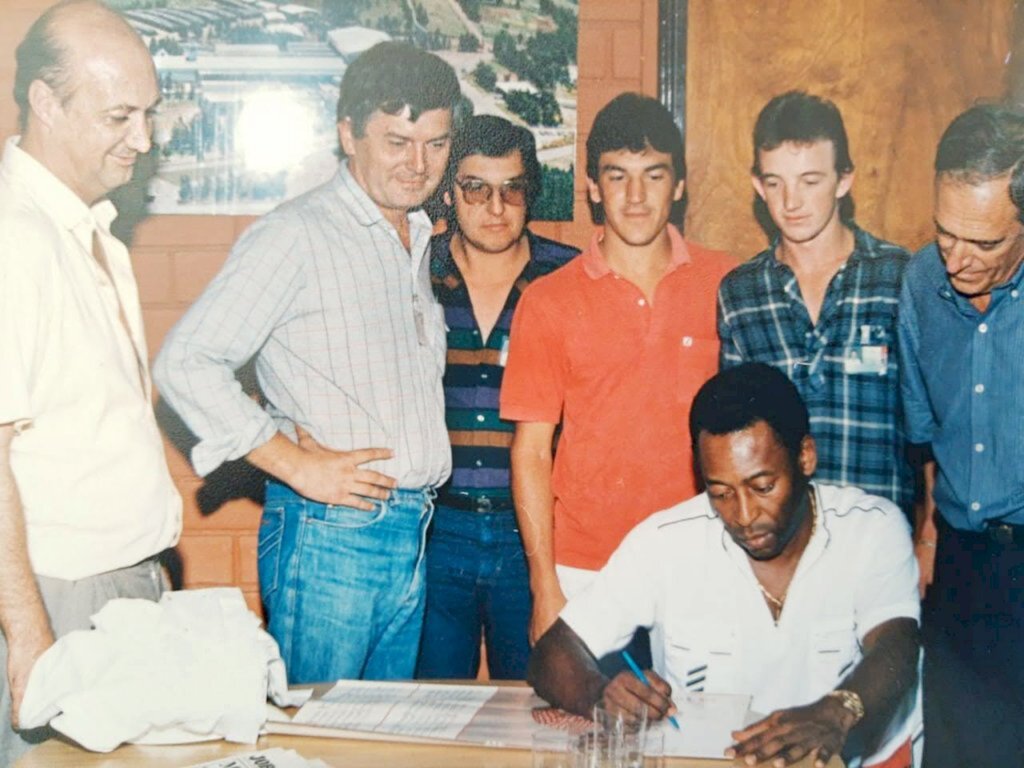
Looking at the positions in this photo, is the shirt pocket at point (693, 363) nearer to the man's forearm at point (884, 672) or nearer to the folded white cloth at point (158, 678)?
the man's forearm at point (884, 672)

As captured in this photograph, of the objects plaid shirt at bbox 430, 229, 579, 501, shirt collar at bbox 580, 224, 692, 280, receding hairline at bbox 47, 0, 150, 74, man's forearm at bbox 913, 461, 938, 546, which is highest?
receding hairline at bbox 47, 0, 150, 74

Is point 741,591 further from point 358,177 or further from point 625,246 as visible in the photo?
point 358,177

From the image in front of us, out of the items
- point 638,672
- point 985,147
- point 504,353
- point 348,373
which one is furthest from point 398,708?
point 985,147

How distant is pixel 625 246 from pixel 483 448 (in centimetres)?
51

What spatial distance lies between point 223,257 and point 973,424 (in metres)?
1.50

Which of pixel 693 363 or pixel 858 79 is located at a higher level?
pixel 858 79

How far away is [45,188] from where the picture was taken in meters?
1.88

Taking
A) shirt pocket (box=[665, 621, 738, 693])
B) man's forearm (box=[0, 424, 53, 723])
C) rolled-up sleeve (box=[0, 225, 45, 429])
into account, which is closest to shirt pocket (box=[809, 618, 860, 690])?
shirt pocket (box=[665, 621, 738, 693])

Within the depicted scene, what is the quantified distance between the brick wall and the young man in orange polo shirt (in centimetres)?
5

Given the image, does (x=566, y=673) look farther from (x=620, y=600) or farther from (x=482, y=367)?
(x=482, y=367)

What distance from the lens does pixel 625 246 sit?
7.52ft

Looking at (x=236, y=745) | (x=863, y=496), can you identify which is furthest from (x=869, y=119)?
(x=236, y=745)

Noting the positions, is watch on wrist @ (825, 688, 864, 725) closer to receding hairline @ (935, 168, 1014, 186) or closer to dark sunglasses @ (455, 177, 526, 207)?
receding hairline @ (935, 168, 1014, 186)

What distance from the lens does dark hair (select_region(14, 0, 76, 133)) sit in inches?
77.8
